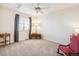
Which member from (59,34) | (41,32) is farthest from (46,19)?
(59,34)

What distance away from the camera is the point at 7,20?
653 centimetres

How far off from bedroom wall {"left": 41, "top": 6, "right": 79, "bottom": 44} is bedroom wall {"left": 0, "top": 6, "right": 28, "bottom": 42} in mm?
2717

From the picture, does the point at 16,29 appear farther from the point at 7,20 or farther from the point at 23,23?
the point at 23,23

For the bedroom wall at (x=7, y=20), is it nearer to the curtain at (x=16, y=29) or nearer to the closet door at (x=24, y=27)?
the curtain at (x=16, y=29)

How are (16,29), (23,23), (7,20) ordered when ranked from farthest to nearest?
(23,23), (16,29), (7,20)

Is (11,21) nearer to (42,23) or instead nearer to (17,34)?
(17,34)

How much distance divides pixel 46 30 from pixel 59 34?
1.74 meters

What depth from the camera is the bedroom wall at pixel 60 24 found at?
18.8 ft

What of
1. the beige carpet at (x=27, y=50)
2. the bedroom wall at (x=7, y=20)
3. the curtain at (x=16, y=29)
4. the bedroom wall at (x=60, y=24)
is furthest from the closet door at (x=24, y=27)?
the beige carpet at (x=27, y=50)

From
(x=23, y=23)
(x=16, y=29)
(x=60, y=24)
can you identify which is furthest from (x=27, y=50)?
(x=23, y=23)

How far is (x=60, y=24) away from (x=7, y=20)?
3485mm

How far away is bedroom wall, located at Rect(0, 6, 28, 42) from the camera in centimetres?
614

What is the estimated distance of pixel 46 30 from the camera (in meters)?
8.27

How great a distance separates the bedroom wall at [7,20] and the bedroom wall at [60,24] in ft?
8.92
